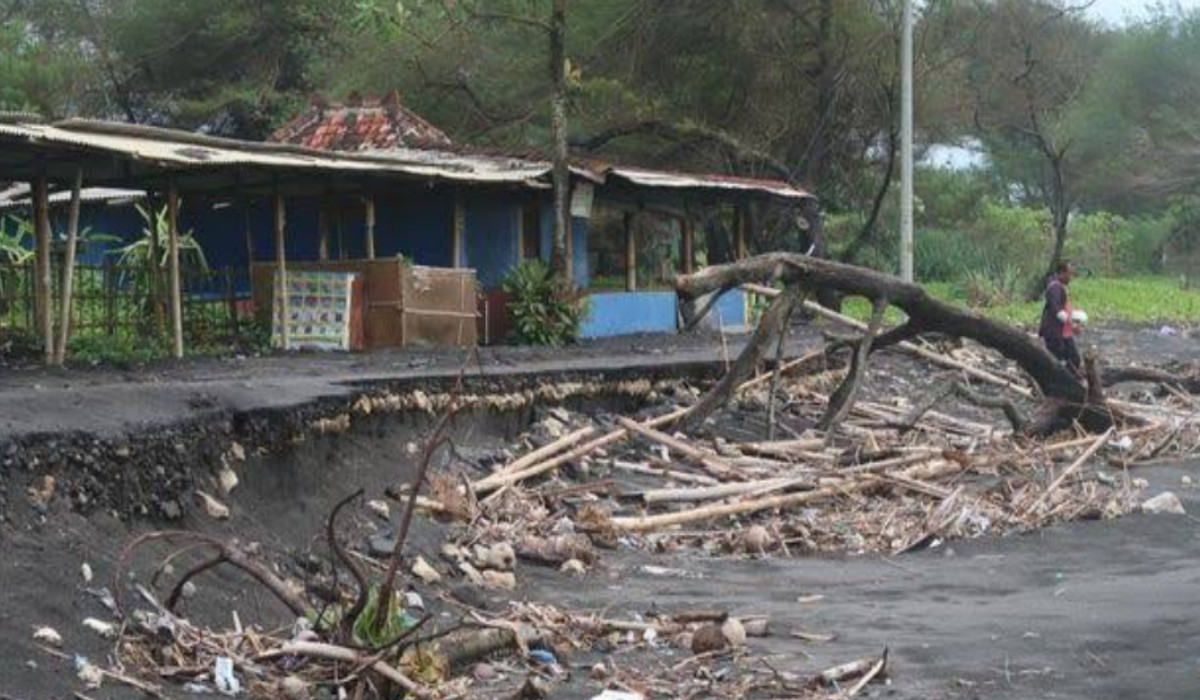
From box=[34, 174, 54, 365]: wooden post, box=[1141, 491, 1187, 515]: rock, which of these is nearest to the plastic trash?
box=[1141, 491, 1187, 515]: rock

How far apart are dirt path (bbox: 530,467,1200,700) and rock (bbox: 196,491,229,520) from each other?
2259mm

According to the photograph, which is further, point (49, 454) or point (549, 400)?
point (549, 400)

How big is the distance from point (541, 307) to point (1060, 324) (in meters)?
7.63

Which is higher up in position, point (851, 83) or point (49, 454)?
point (851, 83)

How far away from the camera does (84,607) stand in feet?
29.4

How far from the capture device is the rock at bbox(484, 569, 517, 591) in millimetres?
12789

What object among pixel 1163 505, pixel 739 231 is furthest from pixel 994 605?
pixel 739 231

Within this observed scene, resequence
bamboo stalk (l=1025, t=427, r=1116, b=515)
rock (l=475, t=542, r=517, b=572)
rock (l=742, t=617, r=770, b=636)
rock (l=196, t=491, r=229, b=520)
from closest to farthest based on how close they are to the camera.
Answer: rock (l=742, t=617, r=770, b=636), rock (l=196, t=491, r=229, b=520), rock (l=475, t=542, r=517, b=572), bamboo stalk (l=1025, t=427, r=1116, b=515)

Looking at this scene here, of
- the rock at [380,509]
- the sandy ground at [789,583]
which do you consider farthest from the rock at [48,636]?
the rock at [380,509]

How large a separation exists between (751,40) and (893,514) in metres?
22.9

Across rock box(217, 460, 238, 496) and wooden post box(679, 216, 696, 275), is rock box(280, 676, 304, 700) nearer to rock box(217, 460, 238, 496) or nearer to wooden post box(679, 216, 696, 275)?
rock box(217, 460, 238, 496)

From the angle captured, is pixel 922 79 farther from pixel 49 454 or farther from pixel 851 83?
pixel 49 454

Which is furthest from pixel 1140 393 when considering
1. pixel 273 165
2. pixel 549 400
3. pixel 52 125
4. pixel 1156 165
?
pixel 1156 165

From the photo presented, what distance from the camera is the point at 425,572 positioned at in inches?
488
